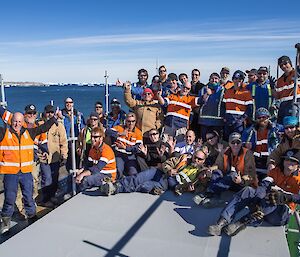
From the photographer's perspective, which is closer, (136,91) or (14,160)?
(14,160)

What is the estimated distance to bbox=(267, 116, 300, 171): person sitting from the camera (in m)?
5.09

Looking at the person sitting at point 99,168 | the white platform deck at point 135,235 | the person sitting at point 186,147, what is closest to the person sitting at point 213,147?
the person sitting at point 186,147

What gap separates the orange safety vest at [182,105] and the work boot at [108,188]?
2064mm

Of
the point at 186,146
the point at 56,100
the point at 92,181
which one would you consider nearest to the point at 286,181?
the point at 186,146

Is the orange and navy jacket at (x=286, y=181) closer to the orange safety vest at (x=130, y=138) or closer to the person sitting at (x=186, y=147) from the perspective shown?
the person sitting at (x=186, y=147)

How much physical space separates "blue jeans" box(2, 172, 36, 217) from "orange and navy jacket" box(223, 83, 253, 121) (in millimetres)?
3708

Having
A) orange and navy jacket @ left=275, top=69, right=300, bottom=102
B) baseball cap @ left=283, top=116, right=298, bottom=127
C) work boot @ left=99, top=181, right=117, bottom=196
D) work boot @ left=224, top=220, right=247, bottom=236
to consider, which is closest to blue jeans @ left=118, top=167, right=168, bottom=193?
work boot @ left=99, top=181, right=117, bottom=196

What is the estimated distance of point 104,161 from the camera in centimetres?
602

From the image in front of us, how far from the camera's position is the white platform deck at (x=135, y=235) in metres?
4.04

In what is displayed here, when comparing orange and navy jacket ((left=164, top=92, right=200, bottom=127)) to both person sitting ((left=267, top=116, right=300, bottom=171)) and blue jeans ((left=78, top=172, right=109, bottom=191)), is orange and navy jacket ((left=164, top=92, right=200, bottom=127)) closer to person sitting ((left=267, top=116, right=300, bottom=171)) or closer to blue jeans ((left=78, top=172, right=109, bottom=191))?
blue jeans ((left=78, top=172, right=109, bottom=191))

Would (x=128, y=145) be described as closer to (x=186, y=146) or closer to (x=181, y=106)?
(x=186, y=146)

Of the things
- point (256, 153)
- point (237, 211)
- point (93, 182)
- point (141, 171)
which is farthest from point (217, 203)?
point (93, 182)

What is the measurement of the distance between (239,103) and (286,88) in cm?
84

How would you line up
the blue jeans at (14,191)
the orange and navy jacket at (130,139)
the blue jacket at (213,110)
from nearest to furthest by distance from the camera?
1. the blue jeans at (14,191)
2. the orange and navy jacket at (130,139)
3. the blue jacket at (213,110)
